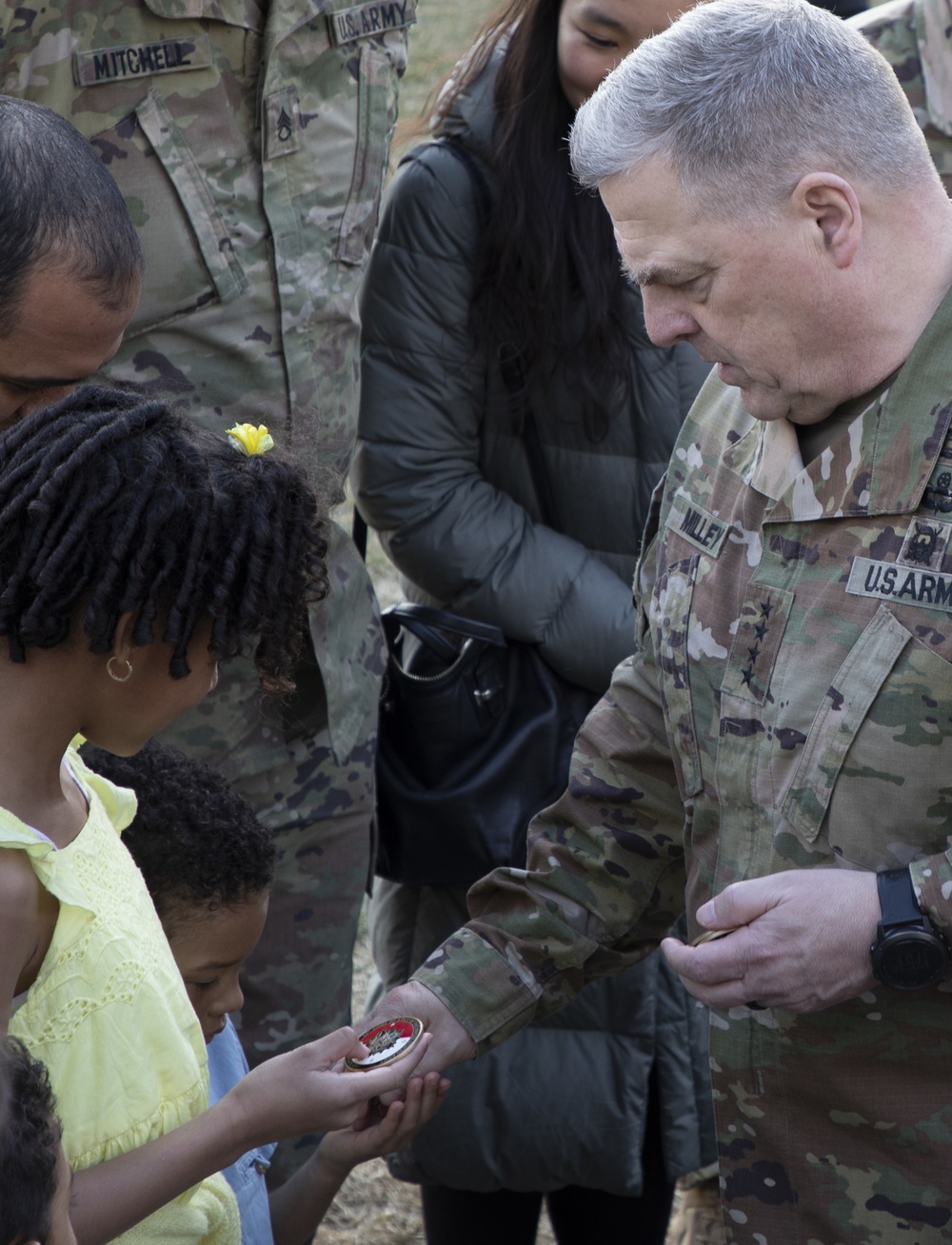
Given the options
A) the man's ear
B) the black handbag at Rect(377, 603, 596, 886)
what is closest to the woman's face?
the black handbag at Rect(377, 603, 596, 886)

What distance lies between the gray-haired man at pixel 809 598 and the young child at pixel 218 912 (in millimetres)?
551

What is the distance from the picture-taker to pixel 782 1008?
1.76 metres

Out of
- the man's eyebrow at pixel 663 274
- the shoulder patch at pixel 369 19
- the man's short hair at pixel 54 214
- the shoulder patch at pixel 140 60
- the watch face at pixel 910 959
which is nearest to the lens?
the watch face at pixel 910 959

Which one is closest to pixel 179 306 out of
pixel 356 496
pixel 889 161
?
Answer: pixel 356 496

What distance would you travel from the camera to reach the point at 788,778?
1755 millimetres

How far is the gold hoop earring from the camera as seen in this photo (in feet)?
5.46

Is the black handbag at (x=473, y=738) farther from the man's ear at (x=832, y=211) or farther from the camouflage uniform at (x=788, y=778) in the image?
the man's ear at (x=832, y=211)

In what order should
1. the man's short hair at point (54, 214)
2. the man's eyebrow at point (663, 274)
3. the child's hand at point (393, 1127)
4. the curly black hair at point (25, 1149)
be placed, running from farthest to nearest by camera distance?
1. the child's hand at point (393, 1127)
2. the man's short hair at point (54, 214)
3. the man's eyebrow at point (663, 274)
4. the curly black hair at point (25, 1149)

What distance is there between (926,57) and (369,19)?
116 cm

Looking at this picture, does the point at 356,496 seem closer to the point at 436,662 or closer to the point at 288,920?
the point at 436,662

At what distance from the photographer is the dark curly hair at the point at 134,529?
1.62 m

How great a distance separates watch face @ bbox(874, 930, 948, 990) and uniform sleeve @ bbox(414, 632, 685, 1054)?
1.70 ft

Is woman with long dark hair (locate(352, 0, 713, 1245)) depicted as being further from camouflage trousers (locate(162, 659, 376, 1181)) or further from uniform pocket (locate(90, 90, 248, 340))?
uniform pocket (locate(90, 90, 248, 340))

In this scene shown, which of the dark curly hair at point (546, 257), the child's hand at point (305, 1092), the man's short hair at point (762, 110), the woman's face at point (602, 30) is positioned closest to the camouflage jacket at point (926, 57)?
the woman's face at point (602, 30)
